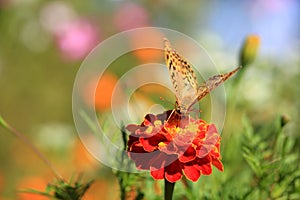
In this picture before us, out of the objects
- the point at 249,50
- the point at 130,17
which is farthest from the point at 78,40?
the point at 249,50

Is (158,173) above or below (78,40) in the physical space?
below

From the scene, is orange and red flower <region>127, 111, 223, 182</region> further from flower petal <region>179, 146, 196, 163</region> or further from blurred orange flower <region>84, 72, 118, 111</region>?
blurred orange flower <region>84, 72, 118, 111</region>

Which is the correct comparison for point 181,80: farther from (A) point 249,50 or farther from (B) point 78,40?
(B) point 78,40

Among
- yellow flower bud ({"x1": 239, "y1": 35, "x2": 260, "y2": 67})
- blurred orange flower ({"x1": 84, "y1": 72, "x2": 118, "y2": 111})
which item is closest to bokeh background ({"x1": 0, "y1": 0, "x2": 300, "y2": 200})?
blurred orange flower ({"x1": 84, "y1": 72, "x2": 118, "y2": 111})

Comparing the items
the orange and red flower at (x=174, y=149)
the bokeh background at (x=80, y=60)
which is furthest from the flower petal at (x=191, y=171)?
the bokeh background at (x=80, y=60)

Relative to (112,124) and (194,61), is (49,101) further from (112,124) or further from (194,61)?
(112,124)

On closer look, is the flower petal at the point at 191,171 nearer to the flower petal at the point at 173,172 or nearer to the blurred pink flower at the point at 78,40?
the flower petal at the point at 173,172
